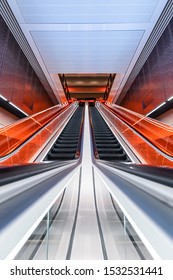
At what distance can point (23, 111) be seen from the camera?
30.6ft

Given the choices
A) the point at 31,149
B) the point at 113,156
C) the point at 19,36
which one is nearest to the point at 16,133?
the point at 31,149

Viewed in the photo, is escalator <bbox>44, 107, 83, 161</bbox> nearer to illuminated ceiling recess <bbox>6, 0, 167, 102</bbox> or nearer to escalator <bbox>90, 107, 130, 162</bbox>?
escalator <bbox>90, 107, 130, 162</bbox>

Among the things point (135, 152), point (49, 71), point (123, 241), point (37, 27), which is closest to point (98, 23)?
point (37, 27)

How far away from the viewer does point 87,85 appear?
20906 millimetres

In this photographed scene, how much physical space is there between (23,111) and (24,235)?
9318 mm

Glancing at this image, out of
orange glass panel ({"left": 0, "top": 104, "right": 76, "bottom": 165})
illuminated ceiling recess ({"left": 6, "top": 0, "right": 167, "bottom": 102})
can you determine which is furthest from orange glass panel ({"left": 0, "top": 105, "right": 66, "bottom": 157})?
illuminated ceiling recess ({"left": 6, "top": 0, "right": 167, "bottom": 102})

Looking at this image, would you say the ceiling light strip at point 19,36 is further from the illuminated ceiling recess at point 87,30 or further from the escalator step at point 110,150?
the escalator step at point 110,150

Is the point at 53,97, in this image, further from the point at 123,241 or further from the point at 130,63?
the point at 123,241

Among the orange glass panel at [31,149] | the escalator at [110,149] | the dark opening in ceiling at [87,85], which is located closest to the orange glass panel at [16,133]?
the orange glass panel at [31,149]

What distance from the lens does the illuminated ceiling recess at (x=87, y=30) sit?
6.39 meters

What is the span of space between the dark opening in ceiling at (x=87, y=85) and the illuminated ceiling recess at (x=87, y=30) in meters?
7.20

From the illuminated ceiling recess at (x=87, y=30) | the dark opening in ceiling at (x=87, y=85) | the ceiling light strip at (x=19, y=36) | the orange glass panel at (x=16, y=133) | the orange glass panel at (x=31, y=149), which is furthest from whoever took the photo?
the dark opening in ceiling at (x=87, y=85)

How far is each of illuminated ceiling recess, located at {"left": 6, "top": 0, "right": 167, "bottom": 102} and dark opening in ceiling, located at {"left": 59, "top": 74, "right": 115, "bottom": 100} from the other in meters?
A: 7.20

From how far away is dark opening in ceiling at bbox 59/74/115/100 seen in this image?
18438 millimetres
